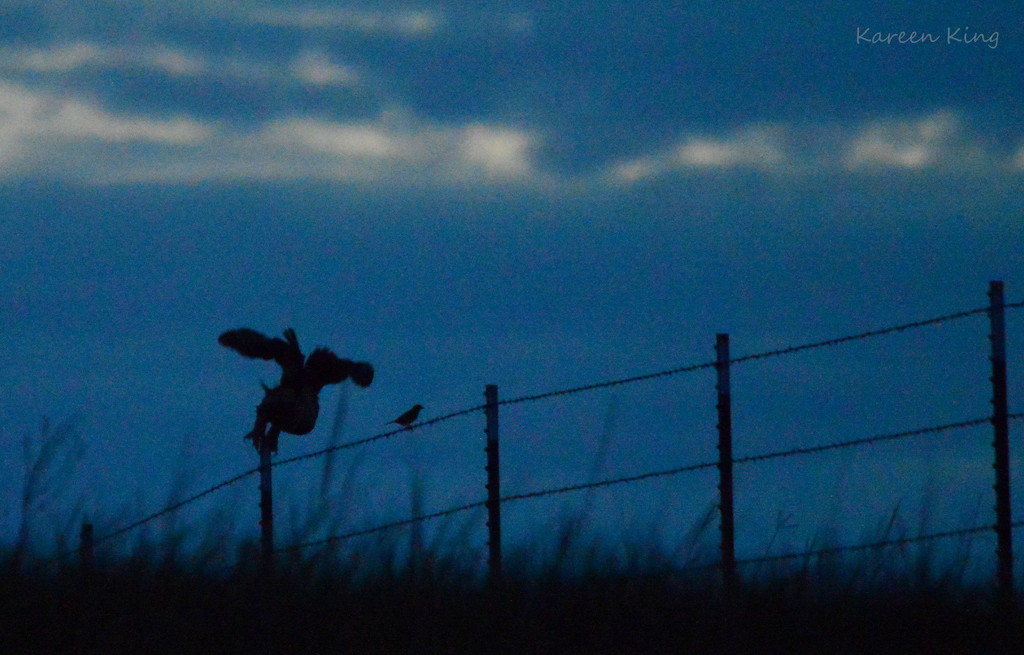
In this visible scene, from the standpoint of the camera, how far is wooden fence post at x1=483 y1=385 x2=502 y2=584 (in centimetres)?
675

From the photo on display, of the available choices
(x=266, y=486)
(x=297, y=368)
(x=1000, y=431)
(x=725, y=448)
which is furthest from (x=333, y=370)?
(x=1000, y=431)

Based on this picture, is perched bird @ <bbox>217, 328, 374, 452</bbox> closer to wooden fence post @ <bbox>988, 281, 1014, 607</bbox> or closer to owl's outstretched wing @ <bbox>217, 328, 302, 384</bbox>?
owl's outstretched wing @ <bbox>217, 328, 302, 384</bbox>

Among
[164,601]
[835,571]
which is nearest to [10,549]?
[164,601]

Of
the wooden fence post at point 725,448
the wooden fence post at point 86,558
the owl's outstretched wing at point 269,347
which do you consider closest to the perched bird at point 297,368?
the owl's outstretched wing at point 269,347

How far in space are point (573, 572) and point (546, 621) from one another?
0.44m

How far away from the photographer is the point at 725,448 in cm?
623

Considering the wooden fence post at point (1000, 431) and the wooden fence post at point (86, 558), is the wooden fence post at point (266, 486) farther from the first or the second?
the wooden fence post at point (1000, 431)

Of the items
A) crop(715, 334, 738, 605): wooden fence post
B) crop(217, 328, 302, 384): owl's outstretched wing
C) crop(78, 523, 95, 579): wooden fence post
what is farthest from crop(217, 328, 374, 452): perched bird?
crop(715, 334, 738, 605): wooden fence post

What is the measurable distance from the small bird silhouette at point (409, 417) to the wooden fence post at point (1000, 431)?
3.09 m

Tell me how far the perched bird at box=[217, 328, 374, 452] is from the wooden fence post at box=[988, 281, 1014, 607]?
121 inches

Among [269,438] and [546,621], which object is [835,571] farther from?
[269,438]

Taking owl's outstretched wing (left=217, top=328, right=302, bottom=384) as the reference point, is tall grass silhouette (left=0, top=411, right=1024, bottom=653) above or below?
below

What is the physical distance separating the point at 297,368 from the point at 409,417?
0.87 meters

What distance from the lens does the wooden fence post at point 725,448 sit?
19.9 ft
